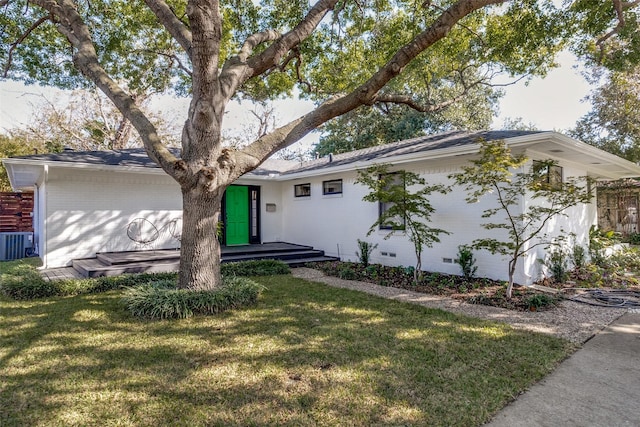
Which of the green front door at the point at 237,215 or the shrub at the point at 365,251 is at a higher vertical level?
the green front door at the point at 237,215

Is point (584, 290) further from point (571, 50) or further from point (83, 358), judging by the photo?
point (83, 358)

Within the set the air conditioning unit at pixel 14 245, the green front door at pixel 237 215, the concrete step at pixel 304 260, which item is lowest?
the concrete step at pixel 304 260

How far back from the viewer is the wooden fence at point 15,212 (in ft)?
40.2

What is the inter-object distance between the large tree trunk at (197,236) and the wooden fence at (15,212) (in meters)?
11.7

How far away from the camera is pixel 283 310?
4.91 meters

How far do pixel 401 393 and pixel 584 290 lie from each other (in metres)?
5.59

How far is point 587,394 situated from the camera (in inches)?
107

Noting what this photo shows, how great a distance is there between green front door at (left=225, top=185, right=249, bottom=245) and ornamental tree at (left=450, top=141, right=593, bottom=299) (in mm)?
7039

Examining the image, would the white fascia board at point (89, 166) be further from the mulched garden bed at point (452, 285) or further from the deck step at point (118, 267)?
the mulched garden bed at point (452, 285)

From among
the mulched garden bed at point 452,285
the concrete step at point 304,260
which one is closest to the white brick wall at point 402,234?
the concrete step at point 304,260

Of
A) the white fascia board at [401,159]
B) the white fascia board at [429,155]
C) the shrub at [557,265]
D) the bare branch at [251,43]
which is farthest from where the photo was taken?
the shrub at [557,265]

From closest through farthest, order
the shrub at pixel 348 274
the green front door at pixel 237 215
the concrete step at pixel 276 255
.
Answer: the shrub at pixel 348 274 < the concrete step at pixel 276 255 < the green front door at pixel 237 215

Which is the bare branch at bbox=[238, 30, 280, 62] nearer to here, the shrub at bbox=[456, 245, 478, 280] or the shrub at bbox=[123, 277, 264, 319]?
the shrub at bbox=[123, 277, 264, 319]

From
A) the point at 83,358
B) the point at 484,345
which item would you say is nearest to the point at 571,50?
the point at 484,345
